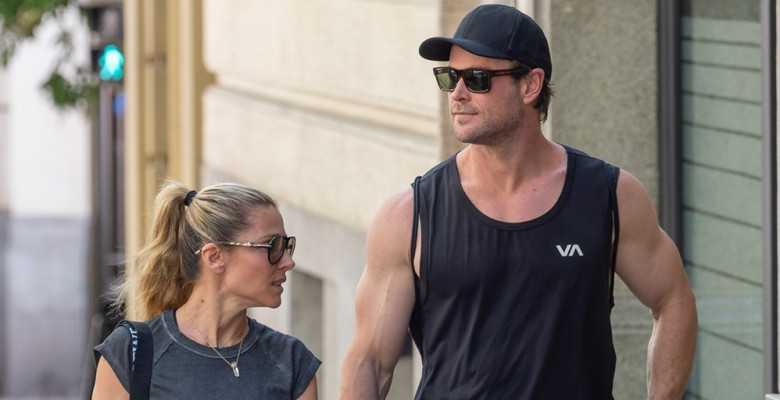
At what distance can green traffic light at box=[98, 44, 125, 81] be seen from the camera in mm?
15750

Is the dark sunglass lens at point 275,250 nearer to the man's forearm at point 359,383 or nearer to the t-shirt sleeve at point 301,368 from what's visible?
the t-shirt sleeve at point 301,368

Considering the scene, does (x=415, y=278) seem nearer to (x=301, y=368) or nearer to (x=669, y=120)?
(x=301, y=368)

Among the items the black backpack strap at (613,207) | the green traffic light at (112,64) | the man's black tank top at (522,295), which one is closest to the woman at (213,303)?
the man's black tank top at (522,295)

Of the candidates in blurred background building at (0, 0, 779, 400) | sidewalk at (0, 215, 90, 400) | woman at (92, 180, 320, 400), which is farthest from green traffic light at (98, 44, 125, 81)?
woman at (92, 180, 320, 400)

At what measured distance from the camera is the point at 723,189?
6.39 metres

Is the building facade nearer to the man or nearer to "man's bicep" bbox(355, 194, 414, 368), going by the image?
the man

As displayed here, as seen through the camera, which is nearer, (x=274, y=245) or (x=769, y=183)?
(x=274, y=245)

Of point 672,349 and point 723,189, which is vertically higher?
point 723,189

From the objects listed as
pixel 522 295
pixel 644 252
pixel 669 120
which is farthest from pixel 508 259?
pixel 669 120

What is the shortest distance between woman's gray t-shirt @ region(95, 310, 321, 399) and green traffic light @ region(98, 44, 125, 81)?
38.5 ft

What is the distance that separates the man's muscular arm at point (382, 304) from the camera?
173 inches

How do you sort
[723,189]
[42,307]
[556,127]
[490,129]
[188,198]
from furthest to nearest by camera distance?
1. [42,307]
2. [556,127]
3. [723,189]
4. [188,198]
5. [490,129]

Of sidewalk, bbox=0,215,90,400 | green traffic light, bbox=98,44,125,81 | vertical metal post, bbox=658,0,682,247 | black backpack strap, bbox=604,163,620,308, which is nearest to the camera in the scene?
black backpack strap, bbox=604,163,620,308

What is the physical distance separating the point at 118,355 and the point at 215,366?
248 millimetres
